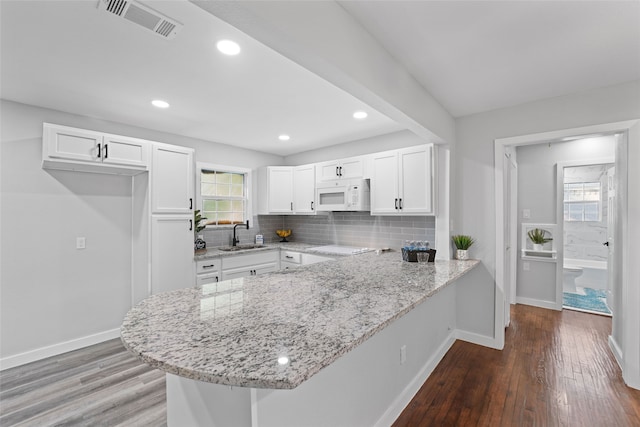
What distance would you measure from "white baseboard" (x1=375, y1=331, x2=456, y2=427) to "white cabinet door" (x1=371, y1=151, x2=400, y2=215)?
1568 mm

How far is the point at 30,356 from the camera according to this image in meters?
2.82

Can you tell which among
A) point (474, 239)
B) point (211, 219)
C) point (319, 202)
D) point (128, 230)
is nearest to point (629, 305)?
point (474, 239)

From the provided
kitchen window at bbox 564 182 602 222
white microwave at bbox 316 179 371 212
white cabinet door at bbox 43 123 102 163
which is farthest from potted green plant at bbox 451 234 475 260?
kitchen window at bbox 564 182 602 222

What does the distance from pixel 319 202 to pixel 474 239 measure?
210cm

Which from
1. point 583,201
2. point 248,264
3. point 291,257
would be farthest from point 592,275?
point 248,264

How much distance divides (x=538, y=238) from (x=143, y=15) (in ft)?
17.2

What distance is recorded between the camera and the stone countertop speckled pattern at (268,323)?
90 cm

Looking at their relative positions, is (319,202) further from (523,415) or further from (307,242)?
(523,415)

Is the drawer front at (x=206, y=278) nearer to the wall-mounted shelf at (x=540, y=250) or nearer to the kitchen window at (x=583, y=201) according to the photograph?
the wall-mounted shelf at (x=540, y=250)

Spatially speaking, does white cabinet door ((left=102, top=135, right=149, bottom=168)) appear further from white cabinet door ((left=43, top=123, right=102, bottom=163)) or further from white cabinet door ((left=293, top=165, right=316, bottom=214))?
white cabinet door ((left=293, top=165, right=316, bottom=214))

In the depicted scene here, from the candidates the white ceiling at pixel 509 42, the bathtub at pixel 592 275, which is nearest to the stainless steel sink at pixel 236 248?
the white ceiling at pixel 509 42

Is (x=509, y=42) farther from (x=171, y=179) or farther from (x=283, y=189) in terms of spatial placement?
(x=283, y=189)

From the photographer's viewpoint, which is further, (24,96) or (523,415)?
(24,96)

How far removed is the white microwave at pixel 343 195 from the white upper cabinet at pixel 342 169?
0.09m
